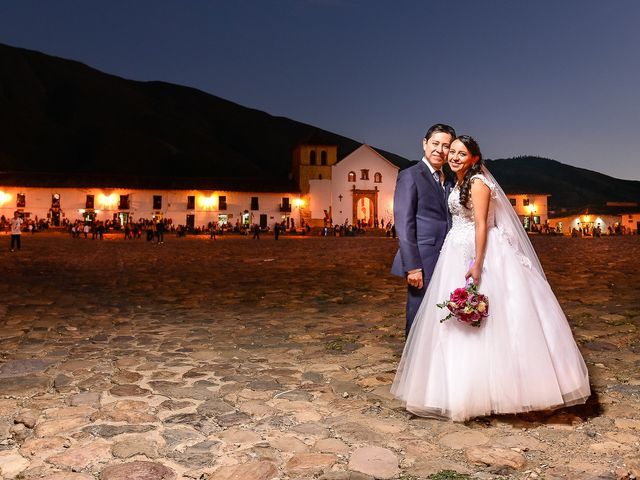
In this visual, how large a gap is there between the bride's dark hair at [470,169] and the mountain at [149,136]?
60.5 m

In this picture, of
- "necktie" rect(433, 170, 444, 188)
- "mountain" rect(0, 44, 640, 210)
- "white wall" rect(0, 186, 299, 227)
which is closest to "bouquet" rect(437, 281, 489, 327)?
"necktie" rect(433, 170, 444, 188)

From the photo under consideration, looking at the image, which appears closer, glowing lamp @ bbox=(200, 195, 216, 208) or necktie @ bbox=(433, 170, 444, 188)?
necktie @ bbox=(433, 170, 444, 188)

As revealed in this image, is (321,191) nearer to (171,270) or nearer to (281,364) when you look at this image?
(171,270)

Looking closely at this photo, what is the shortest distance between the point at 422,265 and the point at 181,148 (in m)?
133

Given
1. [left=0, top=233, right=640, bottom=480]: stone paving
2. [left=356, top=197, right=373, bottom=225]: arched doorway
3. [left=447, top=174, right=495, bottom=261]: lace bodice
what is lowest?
[left=0, top=233, right=640, bottom=480]: stone paving

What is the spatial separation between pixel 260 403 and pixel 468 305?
162 centimetres

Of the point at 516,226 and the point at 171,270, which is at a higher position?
the point at 516,226

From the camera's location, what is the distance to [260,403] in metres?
3.98

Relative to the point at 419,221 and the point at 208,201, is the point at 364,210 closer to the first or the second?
the point at 208,201

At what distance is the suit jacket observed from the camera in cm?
430

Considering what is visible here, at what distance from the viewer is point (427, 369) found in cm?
371

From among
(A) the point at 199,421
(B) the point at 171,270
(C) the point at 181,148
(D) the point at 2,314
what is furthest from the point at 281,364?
(C) the point at 181,148

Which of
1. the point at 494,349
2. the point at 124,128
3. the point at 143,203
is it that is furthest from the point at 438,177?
the point at 124,128

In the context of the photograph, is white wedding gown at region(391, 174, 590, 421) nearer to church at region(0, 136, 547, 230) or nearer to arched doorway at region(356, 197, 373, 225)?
church at region(0, 136, 547, 230)
